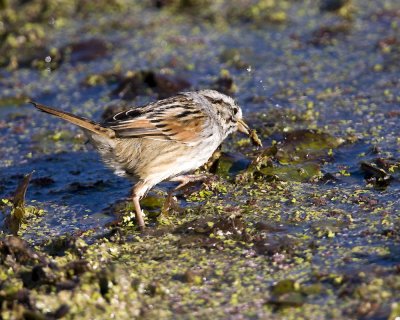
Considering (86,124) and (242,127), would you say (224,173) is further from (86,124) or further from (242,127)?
(86,124)

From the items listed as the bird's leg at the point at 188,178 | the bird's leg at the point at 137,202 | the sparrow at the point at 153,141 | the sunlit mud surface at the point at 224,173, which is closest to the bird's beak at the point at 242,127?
the sunlit mud surface at the point at 224,173

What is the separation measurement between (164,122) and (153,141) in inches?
7.9

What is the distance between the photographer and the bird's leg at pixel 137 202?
652 centimetres

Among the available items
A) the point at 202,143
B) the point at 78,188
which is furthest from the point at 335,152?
the point at 78,188

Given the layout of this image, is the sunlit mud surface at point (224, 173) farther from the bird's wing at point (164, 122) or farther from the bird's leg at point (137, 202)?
the bird's wing at point (164, 122)

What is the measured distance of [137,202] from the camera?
663cm

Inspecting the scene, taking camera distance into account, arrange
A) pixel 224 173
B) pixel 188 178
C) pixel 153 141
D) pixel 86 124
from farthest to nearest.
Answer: pixel 224 173, pixel 188 178, pixel 153 141, pixel 86 124

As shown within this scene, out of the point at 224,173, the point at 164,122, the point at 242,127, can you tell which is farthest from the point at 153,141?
the point at 242,127

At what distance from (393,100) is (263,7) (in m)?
3.84

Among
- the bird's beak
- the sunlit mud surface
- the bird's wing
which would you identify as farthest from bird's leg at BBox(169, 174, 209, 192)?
the bird's beak

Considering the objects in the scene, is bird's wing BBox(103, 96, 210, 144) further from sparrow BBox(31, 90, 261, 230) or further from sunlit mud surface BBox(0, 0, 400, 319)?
sunlit mud surface BBox(0, 0, 400, 319)

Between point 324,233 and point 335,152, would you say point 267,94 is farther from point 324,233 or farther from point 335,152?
point 324,233

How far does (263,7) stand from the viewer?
12062mm

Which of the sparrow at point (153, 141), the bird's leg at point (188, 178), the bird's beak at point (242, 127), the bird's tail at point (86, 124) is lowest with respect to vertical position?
the bird's leg at point (188, 178)
